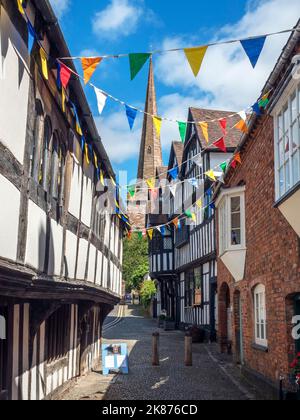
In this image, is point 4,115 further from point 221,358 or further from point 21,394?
point 221,358

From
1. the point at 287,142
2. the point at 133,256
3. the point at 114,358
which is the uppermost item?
the point at 133,256

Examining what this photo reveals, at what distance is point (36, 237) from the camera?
5812 mm

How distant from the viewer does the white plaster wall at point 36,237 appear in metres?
5.54

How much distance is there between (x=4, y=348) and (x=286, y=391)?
4.46m

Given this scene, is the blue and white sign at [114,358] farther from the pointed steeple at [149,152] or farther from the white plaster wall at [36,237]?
the pointed steeple at [149,152]

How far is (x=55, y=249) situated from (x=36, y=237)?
1041mm

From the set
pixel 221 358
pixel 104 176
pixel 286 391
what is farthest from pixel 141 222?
pixel 286 391

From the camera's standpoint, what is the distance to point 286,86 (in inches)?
274

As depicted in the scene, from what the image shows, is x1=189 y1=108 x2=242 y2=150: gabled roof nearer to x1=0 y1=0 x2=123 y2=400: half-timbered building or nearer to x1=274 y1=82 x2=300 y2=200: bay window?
x1=0 y1=0 x2=123 y2=400: half-timbered building

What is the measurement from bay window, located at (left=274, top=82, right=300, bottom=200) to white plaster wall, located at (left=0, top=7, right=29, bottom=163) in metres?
3.51

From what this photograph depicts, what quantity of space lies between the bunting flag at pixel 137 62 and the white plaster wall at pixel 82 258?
3.88 m

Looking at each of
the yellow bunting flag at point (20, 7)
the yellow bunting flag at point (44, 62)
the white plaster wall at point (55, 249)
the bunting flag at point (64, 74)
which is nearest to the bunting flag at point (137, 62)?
the bunting flag at point (64, 74)

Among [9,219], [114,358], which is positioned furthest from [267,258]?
[9,219]

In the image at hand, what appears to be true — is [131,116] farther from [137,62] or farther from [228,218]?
[228,218]
